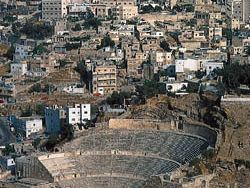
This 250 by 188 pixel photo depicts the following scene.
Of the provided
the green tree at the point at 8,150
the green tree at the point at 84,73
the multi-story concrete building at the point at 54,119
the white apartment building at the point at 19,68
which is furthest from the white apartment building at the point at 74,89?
the green tree at the point at 8,150

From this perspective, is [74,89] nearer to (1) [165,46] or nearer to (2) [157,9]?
(1) [165,46]

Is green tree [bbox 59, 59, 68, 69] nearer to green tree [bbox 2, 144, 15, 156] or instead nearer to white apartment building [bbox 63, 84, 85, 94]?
white apartment building [bbox 63, 84, 85, 94]

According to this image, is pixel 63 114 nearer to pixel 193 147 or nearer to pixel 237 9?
pixel 193 147

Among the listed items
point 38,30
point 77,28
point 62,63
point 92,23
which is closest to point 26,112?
point 62,63

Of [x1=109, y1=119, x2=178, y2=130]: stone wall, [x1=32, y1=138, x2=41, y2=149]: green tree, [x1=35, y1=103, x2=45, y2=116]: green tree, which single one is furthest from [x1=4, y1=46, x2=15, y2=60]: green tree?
[x1=109, y1=119, x2=178, y2=130]: stone wall

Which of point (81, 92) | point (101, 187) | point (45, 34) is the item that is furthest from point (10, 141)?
point (45, 34)

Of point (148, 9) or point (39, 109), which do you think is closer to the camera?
point (39, 109)
